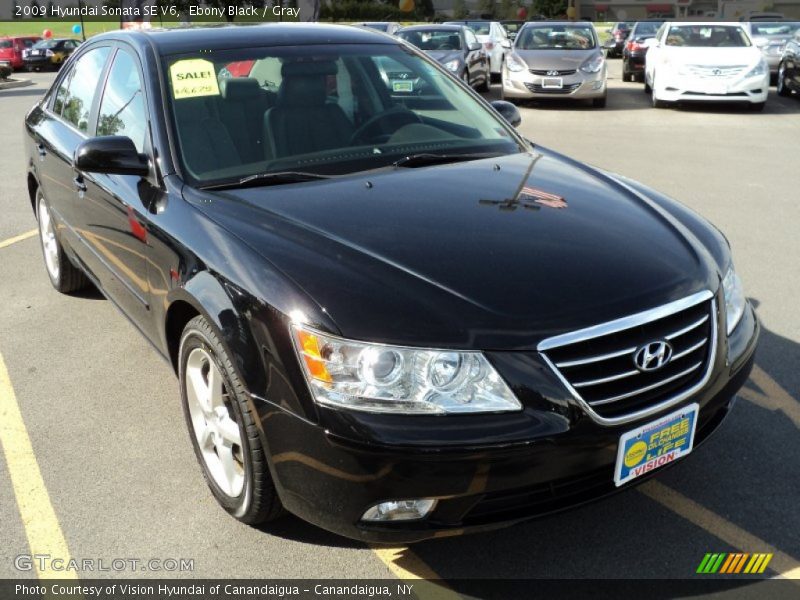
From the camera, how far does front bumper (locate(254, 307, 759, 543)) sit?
2.32m

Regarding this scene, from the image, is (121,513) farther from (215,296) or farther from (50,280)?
(50,280)

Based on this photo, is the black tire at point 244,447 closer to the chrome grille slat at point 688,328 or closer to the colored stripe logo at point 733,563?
the chrome grille slat at point 688,328

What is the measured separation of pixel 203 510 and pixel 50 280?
10.7 feet

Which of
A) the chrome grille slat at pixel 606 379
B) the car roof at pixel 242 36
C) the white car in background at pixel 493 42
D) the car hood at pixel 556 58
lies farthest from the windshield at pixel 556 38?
the chrome grille slat at pixel 606 379

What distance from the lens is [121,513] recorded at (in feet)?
10.3

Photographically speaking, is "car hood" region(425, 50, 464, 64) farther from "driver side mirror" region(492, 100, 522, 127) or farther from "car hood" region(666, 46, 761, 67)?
"driver side mirror" region(492, 100, 522, 127)

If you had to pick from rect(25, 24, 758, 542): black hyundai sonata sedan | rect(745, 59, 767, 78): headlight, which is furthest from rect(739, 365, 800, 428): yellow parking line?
rect(745, 59, 767, 78): headlight

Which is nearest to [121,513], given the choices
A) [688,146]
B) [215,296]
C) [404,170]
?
[215,296]

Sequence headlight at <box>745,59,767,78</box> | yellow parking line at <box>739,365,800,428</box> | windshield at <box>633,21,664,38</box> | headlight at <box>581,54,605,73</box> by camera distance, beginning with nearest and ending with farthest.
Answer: yellow parking line at <box>739,365,800,428</box> → headlight at <box>745,59,767,78</box> → headlight at <box>581,54,605,73</box> → windshield at <box>633,21,664,38</box>

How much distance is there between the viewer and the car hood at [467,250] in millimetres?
2445

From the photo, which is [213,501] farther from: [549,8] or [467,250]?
[549,8]

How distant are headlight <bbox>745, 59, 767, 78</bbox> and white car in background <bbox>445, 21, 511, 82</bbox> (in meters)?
6.73

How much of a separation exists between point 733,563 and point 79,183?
347 centimetres

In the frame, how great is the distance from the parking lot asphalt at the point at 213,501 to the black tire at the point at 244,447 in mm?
149
